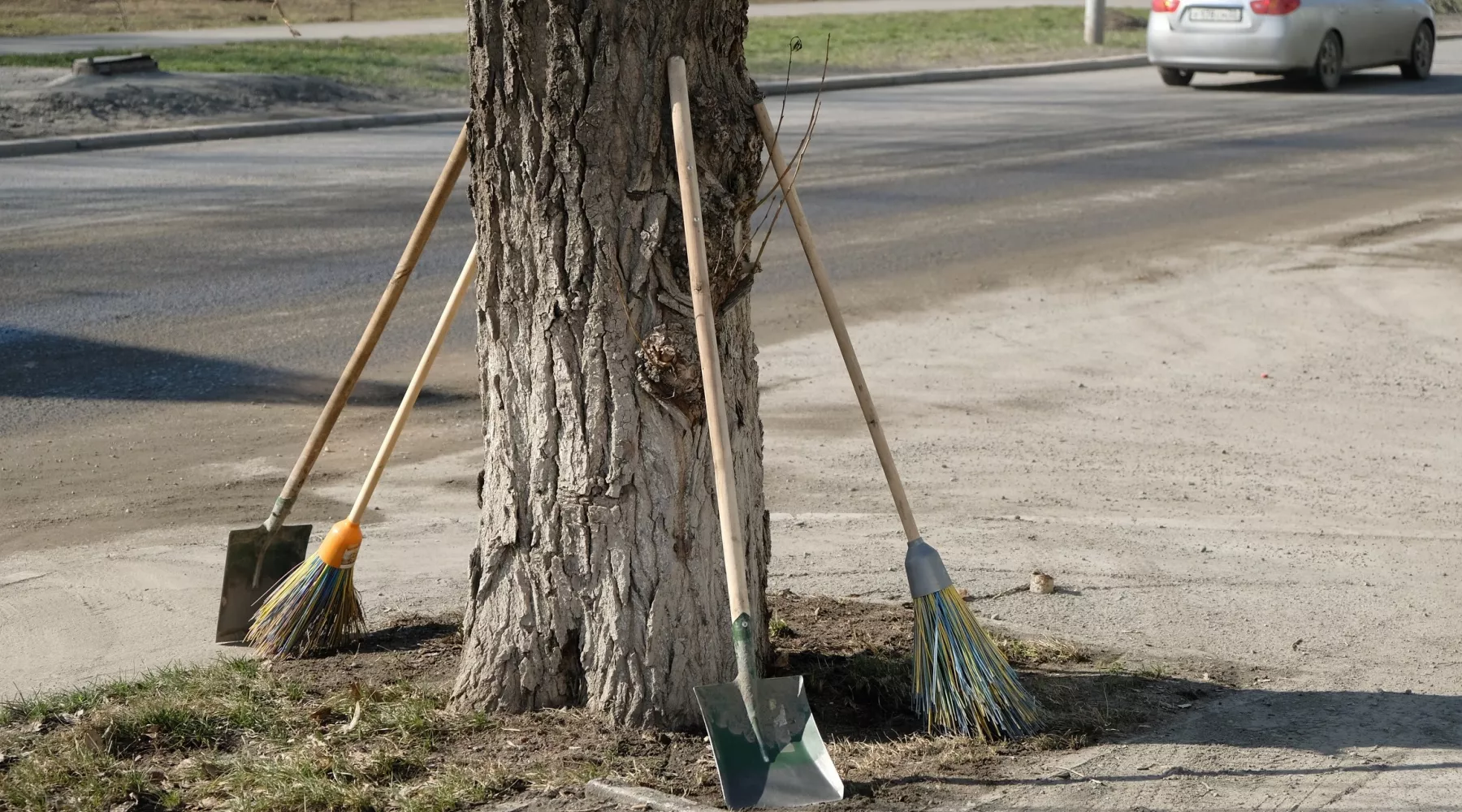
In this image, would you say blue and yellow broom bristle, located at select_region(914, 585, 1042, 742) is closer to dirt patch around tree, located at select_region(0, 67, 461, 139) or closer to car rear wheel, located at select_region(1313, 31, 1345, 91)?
dirt patch around tree, located at select_region(0, 67, 461, 139)

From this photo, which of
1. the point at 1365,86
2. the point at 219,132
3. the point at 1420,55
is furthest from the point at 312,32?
the point at 1420,55

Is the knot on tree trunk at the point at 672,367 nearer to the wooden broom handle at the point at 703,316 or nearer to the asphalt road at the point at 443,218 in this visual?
the wooden broom handle at the point at 703,316

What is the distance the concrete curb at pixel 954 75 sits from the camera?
18297 millimetres

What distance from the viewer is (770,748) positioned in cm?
329

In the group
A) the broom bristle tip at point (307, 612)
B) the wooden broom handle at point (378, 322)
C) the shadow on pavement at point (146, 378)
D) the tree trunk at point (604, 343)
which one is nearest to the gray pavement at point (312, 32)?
the shadow on pavement at point (146, 378)

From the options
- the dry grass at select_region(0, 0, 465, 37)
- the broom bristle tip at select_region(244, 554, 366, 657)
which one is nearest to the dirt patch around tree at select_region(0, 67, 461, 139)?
the dry grass at select_region(0, 0, 465, 37)

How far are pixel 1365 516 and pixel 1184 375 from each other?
192 centimetres

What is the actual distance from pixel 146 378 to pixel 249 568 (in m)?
3.18

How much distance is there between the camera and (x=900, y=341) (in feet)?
25.7

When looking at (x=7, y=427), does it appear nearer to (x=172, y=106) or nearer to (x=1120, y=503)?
(x=1120, y=503)

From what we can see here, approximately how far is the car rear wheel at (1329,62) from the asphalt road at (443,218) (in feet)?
4.23

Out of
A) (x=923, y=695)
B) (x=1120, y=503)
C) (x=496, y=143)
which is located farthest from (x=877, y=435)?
(x=1120, y=503)

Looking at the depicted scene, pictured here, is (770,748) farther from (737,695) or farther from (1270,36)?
(1270,36)

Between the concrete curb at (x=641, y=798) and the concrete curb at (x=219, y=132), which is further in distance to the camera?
the concrete curb at (x=219, y=132)
